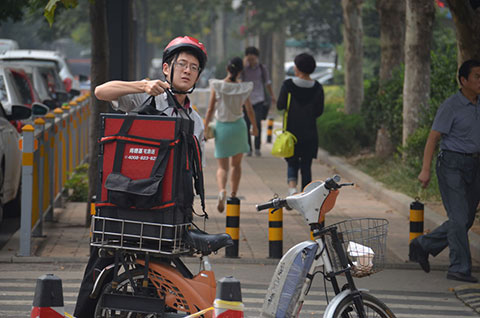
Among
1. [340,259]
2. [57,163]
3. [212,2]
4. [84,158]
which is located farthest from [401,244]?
[212,2]

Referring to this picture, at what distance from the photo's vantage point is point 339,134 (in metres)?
19.2

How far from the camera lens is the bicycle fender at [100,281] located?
5.11 metres

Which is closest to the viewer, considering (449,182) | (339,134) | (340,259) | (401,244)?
(340,259)

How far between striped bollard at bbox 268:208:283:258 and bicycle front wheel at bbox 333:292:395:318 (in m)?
3.91

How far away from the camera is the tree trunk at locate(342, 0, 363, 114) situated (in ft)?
69.7

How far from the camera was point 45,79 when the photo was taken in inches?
827

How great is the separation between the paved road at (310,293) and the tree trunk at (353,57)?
494 inches

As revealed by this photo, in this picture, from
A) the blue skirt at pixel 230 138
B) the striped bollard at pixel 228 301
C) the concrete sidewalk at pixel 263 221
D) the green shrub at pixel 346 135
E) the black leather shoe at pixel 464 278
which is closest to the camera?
the striped bollard at pixel 228 301

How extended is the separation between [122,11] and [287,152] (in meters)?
2.93

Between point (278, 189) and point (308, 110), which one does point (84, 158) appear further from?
point (308, 110)

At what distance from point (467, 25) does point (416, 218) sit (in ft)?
7.38

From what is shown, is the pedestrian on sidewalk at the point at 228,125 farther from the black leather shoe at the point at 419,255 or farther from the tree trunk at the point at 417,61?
the black leather shoe at the point at 419,255

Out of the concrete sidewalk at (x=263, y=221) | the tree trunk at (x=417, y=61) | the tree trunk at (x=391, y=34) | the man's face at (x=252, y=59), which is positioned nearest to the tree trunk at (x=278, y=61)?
the tree trunk at (x=391, y=34)

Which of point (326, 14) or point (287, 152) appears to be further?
point (326, 14)
